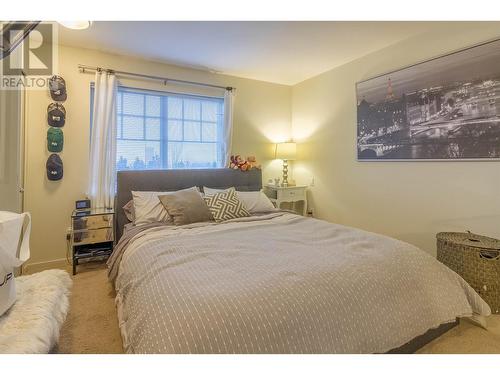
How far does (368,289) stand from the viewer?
1.28 meters

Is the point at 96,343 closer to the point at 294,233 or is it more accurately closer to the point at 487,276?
the point at 294,233

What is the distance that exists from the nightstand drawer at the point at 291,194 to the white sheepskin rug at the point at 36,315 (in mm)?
2850

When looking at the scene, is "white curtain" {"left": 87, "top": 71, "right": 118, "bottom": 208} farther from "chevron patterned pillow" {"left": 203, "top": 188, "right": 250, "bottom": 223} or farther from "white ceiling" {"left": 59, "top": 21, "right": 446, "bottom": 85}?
"chevron patterned pillow" {"left": 203, "top": 188, "right": 250, "bottom": 223}

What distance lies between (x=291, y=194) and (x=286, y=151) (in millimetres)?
648

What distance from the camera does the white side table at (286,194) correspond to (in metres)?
3.65

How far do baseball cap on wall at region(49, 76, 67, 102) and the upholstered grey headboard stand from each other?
0.97 metres

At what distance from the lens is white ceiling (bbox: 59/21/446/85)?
2354mm

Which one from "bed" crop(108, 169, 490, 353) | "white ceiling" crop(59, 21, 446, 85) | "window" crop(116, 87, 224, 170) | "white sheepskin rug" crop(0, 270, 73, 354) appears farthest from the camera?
"window" crop(116, 87, 224, 170)

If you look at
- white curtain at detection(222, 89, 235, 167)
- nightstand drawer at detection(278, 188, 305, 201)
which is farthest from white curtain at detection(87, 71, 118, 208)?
nightstand drawer at detection(278, 188, 305, 201)

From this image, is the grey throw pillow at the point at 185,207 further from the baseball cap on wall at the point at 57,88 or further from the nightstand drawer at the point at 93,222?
the baseball cap on wall at the point at 57,88
